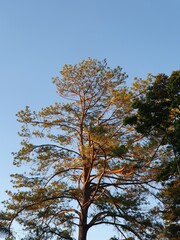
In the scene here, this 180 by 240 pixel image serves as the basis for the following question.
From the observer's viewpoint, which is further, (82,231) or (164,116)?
(82,231)

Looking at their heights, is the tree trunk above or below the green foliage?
below

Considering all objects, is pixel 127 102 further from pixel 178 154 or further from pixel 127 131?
pixel 178 154

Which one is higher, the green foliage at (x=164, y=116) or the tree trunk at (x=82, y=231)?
the green foliage at (x=164, y=116)

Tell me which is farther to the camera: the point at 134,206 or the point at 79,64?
the point at 79,64

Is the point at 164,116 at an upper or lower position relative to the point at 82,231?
upper

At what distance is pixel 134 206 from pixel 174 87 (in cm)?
621

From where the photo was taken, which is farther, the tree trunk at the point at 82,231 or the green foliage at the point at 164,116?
the tree trunk at the point at 82,231

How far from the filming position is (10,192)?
17953 millimetres

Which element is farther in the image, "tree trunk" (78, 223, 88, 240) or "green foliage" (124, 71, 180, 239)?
"tree trunk" (78, 223, 88, 240)

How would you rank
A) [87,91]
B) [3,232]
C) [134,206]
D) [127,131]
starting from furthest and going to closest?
1. [87,91]
2. [127,131]
3. [134,206]
4. [3,232]

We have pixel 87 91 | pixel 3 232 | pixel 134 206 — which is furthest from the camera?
pixel 87 91

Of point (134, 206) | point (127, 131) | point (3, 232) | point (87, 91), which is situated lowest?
point (3, 232)

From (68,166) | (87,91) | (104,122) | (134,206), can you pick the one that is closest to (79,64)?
(87,91)

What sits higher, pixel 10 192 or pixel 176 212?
pixel 10 192
